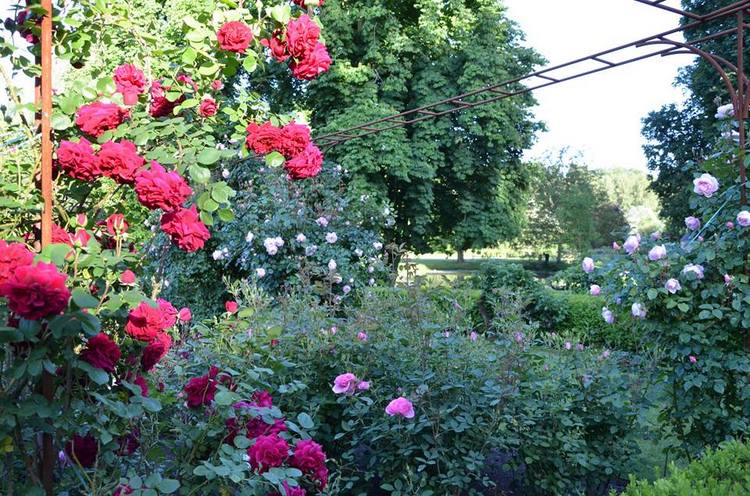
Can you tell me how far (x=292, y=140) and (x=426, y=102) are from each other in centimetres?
1248

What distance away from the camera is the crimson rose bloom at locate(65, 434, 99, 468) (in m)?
1.71

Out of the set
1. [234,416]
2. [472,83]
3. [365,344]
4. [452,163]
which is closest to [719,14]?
[365,344]

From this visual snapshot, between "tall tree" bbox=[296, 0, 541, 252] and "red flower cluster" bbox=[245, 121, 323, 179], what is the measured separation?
36.2 feet

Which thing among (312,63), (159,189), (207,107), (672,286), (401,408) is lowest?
(401,408)

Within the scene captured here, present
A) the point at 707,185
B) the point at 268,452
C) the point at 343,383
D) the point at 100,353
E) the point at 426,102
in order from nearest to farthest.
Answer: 1. the point at 100,353
2. the point at 268,452
3. the point at 343,383
4. the point at 707,185
5. the point at 426,102

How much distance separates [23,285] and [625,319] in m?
3.05

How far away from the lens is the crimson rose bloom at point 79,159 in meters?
1.56

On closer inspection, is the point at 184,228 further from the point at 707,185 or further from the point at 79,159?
the point at 707,185

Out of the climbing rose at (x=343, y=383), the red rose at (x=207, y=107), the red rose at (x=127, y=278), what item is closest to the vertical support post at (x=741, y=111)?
the climbing rose at (x=343, y=383)

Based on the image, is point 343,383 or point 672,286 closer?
point 343,383

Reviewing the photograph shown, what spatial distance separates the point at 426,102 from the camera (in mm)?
13938

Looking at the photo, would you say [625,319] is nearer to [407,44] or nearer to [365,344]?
[365,344]

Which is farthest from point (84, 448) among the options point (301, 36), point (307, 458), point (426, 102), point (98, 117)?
point (426, 102)

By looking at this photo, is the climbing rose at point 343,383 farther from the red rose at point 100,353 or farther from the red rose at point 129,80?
the red rose at point 129,80
